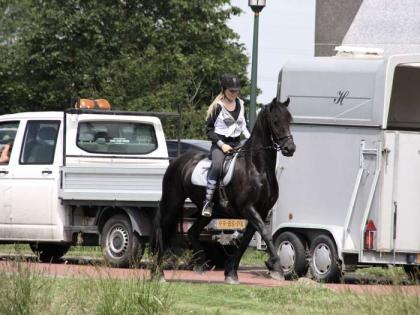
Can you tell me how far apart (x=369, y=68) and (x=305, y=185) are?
199cm

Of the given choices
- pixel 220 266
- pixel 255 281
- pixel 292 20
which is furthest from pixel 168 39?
pixel 255 281

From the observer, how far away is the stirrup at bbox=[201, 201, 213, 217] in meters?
16.0

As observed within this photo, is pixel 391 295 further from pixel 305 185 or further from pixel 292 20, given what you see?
pixel 292 20

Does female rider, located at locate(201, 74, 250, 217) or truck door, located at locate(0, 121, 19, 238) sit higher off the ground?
female rider, located at locate(201, 74, 250, 217)

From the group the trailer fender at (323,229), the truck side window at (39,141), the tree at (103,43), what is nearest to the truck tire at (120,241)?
the truck side window at (39,141)

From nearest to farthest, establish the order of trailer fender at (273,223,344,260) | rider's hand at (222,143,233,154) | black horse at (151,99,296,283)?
1. black horse at (151,99,296,283)
2. rider's hand at (222,143,233,154)
3. trailer fender at (273,223,344,260)

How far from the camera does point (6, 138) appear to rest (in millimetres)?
20344

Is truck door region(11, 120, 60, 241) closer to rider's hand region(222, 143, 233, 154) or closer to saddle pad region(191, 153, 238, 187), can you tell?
saddle pad region(191, 153, 238, 187)

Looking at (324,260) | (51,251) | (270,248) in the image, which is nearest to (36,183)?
(51,251)

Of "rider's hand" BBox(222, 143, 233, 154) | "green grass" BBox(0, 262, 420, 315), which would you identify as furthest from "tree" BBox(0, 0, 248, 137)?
"green grass" BBox(0, 262, 420, 315)

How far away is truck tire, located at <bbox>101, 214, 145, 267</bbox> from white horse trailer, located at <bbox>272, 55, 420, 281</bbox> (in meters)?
2.09

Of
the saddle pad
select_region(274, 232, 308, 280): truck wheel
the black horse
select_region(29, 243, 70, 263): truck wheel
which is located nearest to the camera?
the black horse

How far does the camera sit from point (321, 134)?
17.9 m

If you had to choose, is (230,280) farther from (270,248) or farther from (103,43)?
(103,43)
